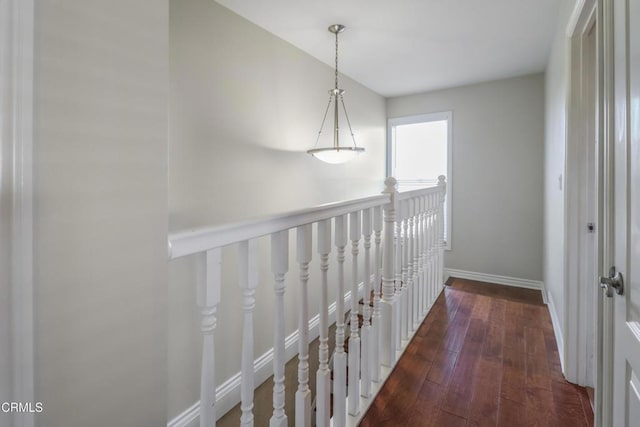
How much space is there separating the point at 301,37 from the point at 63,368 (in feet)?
8.94

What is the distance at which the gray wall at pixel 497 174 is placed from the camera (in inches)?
139

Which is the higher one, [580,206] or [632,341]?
[580,206]

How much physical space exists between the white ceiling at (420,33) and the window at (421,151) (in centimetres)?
73

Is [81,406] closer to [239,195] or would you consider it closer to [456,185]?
[239,195]

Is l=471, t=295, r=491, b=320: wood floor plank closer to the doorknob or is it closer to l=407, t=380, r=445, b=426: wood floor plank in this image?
l=407, t=380, r=445, b=426: wood floor plank

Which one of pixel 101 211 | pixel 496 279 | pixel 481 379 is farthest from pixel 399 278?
pixel 496 279

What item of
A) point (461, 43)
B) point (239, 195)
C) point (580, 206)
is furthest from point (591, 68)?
point (239, 195)

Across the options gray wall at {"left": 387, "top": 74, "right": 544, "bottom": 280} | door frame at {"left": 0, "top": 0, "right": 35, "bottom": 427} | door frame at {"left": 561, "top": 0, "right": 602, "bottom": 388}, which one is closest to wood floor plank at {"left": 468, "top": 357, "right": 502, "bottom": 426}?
door frame at {"left": 561, "top": 0, "right": 602, "bottom": 388}

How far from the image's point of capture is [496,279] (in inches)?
149

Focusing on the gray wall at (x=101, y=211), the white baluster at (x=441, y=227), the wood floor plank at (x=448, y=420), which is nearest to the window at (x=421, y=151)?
the white baluster at (x=441, y=227)

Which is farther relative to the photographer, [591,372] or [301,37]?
[301,37]

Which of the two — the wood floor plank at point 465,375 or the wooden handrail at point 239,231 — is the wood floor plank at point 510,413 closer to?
the wood floor plank at point 465,375

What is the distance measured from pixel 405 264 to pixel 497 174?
2246 millimetres

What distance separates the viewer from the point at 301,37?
102 inches
